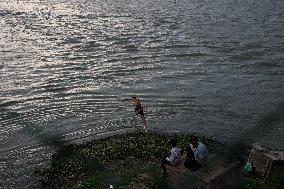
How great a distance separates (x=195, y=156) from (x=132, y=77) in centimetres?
1756

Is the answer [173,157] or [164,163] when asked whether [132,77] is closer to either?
[164,163]

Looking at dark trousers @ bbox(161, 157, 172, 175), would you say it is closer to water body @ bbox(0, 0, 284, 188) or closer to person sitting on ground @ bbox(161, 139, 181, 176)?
person sitting on ground @ bbox(161, 139, 181, 176)

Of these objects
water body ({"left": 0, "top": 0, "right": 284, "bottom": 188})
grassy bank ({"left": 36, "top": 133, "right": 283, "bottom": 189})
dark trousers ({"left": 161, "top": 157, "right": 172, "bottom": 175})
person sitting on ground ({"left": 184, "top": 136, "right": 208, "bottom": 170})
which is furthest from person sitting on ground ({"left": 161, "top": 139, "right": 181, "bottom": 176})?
water body ({"left": 0, "top": 0, "right": 284, "bottom": 188})

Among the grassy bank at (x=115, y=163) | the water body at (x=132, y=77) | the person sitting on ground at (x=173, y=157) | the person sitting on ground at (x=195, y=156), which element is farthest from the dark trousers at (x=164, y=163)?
the water body at (x=132, y=77)

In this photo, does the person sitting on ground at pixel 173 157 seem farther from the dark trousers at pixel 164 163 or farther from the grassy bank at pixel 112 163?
the grassy bank at pixel 112 163

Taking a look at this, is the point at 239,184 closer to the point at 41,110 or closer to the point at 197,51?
the point at 41,110

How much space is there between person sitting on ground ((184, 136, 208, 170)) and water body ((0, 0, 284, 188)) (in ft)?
23.2

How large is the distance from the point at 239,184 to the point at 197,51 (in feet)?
83.4

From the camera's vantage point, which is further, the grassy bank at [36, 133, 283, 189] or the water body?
the water body

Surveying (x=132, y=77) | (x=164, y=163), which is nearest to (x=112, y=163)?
(x=164, y=163)

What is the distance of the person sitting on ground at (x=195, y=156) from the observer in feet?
57.0

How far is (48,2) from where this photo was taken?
7106 cm

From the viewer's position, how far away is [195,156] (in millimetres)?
17578

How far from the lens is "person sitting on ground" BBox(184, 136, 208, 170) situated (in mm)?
17359
